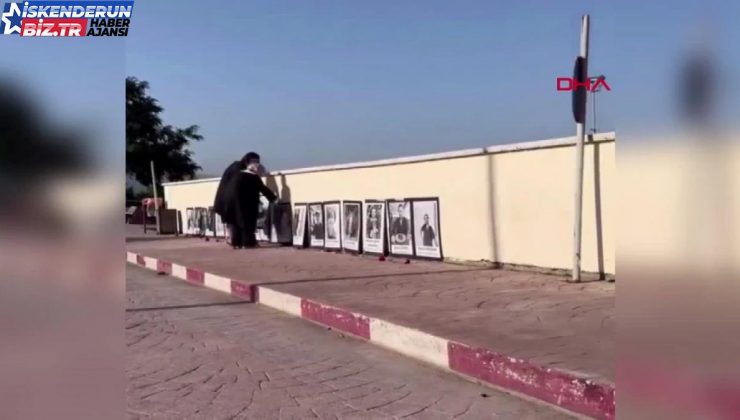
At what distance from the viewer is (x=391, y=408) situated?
466 cm

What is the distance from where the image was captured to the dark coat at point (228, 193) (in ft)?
53.1

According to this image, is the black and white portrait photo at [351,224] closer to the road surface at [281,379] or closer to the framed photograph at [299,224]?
the framed photograph at [299,224]

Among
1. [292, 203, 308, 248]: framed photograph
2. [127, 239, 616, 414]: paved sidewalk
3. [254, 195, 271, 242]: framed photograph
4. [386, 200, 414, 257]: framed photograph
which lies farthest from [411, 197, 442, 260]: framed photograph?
[254, 195, 271, 242]: framed photograph

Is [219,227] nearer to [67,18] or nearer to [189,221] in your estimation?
[189,221]

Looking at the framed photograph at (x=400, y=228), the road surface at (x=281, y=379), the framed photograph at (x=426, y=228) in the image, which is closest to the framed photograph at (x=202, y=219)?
the framed photograph at (x=400, y=228)

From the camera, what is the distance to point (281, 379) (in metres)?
5.43

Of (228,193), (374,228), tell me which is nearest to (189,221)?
(228,193)

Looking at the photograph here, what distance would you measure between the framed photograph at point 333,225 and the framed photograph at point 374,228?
911 mm

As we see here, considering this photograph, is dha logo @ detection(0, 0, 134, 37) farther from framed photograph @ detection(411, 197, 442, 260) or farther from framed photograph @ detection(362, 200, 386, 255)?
framed photograph @ detection(362, 200, 386, 255)

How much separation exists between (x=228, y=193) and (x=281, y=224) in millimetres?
1281

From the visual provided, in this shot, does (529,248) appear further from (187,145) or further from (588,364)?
(187,145)

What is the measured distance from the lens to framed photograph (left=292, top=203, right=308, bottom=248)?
15398mm

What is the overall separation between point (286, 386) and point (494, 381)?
1.40m

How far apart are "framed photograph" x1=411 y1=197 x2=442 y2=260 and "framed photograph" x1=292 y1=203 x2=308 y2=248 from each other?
13.1ft
